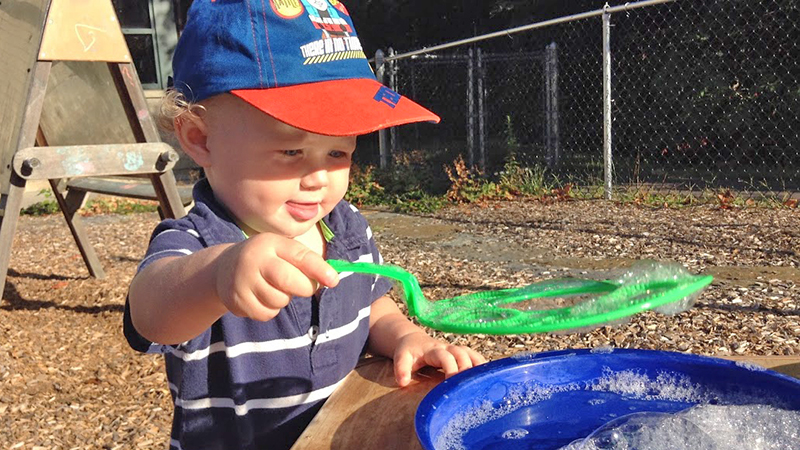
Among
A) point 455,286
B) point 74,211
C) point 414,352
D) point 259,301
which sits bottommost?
point 455,286

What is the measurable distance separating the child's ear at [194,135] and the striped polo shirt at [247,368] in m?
0.08

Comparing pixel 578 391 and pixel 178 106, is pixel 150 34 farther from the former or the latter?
pixel 578 391

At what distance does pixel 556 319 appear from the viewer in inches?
34.5

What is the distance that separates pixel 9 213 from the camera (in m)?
3.23

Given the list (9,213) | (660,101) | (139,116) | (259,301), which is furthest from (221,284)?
(660,101)

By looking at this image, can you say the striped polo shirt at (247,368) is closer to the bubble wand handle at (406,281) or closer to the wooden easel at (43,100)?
the bubble wand handle at (406,281)

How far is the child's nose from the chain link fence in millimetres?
5725

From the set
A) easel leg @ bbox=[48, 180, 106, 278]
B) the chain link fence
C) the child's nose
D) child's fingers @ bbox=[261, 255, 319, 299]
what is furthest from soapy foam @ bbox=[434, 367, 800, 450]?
the chain link fence

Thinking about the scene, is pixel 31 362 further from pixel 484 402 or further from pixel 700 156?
pixel 700 156

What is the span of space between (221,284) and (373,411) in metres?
0.28

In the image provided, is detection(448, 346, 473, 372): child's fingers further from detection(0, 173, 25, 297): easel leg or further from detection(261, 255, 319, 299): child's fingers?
detection(0, 173, 25, 297): easel leg

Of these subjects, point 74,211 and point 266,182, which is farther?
point 74,211

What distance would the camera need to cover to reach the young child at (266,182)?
131cm

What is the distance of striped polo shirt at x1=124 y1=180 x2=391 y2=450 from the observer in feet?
4.50
